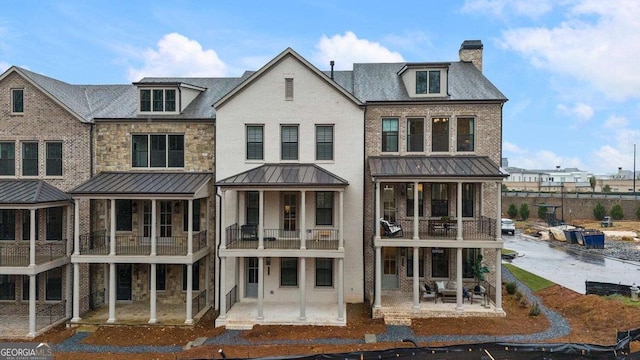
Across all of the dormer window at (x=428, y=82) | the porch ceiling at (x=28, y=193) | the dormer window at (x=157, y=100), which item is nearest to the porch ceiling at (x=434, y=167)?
the dormer window at (x=428, y=82)

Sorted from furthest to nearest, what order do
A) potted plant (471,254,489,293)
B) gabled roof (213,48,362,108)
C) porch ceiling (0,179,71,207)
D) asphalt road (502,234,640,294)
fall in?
1. asphalt road (502,234,640,294)
2. gabled roof (213,48,362,108)
3. potted plant (471,254,489,293)
4. porch ceiling (0,179,71,207)

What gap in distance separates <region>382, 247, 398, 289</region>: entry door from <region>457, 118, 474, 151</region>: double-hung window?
6056mm

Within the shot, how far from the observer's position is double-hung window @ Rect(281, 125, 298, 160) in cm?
1706

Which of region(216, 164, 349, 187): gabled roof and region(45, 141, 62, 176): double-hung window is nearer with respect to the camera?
region(216, 164, 349, 187): gabled roof

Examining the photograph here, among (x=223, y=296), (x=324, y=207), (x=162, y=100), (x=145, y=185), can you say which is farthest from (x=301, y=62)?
(x=223, y=296)

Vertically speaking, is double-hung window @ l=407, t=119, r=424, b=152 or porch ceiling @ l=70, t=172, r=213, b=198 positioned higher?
double-hung window @ l=407, t=119, r=424, b=152

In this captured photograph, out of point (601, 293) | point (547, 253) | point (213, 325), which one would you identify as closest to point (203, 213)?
point (213, 325)

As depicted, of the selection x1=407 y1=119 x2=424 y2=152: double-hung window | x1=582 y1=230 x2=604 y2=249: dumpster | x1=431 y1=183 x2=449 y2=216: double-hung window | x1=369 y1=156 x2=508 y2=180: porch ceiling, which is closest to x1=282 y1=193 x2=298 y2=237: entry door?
x1=369 y1=156 x2=508 y2=180: porch ceiling

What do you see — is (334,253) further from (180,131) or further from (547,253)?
(547,253)

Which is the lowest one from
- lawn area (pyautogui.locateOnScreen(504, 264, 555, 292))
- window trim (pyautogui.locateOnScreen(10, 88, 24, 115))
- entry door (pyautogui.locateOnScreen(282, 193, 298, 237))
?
lawn area (pyautogui.locateOnScreen(504, 264, 555, 292))

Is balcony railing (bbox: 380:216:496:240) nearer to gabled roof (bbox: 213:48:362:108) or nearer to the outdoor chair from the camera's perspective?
the outdoor chair

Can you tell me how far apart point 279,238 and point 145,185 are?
6443 mm

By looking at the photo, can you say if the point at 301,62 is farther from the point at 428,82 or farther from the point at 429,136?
the point at 429,136

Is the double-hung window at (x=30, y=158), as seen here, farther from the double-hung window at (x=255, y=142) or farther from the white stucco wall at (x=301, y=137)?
the double-hung window at (x=255, y=142)
